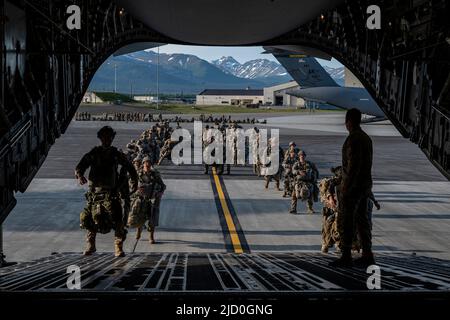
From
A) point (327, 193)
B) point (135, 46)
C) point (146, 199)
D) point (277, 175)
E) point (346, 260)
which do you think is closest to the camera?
point (346, 260)

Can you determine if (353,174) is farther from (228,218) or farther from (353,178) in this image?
(228,218)

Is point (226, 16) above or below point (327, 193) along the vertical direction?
above

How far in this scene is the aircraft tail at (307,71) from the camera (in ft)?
184

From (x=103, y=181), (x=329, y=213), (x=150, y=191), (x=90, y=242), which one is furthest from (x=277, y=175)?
(x=103, y=181)

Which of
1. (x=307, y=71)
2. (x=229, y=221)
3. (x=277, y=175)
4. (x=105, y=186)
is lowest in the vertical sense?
(x=229, y=221)

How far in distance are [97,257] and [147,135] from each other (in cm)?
1627

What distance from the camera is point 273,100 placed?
14150 cm

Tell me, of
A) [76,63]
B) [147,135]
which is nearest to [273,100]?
[147,135]

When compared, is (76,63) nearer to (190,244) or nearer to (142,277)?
(190,244)

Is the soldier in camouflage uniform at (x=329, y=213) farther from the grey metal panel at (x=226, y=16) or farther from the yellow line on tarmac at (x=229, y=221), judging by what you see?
the grey metal panel at (x=226, y=16)

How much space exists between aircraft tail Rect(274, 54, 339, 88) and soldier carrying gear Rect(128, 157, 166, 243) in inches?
1849

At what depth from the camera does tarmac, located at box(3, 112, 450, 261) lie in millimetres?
10438

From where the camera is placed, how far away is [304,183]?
13648 mm

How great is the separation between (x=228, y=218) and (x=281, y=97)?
424 feet
